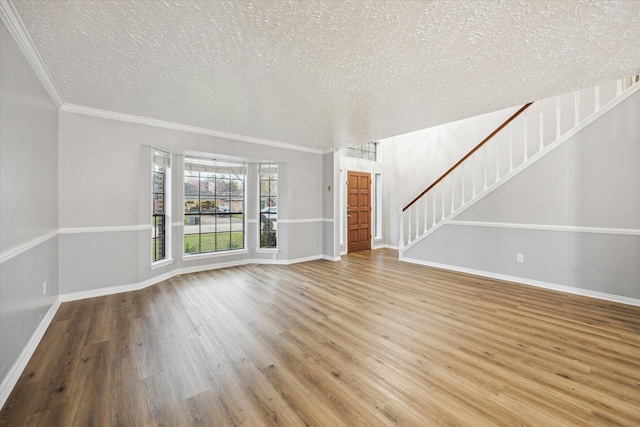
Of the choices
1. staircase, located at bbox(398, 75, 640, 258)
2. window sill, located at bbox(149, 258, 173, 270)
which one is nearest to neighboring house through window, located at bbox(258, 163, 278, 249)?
window sill, located at bbox(149, 258, 173, 270)

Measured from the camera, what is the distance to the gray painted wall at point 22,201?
5.38 ft

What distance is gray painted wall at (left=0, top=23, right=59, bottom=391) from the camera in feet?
5.38

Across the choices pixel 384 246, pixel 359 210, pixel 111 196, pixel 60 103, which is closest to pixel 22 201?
pixel 111 196

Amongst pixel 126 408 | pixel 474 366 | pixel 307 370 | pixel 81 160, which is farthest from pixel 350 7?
pixel 81 160

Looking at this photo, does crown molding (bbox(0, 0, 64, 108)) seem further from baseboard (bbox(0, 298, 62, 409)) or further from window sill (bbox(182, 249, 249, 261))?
window sill (bbox(182, 249, 249, 261))

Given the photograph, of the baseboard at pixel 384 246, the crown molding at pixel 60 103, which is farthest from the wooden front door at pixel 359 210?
the crown molding at pixel 60 103

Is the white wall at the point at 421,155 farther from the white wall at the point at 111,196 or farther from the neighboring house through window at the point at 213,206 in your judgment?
the white wall at the point at 111,196

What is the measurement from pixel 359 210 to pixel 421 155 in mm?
2079

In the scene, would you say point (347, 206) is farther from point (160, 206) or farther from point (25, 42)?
point (25, 42)

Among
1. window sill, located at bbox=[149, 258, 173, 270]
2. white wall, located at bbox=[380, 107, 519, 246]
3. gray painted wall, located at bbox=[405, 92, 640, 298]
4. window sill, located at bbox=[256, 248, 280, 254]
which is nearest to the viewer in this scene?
gray painted wall, located at bbox=[405, 92, 640, 298]

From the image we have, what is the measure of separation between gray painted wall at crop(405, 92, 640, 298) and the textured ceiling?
1058mm

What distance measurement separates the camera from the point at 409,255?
17.7 feet

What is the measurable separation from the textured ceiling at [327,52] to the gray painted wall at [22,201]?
329 mm

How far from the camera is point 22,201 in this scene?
1945 millimetres
